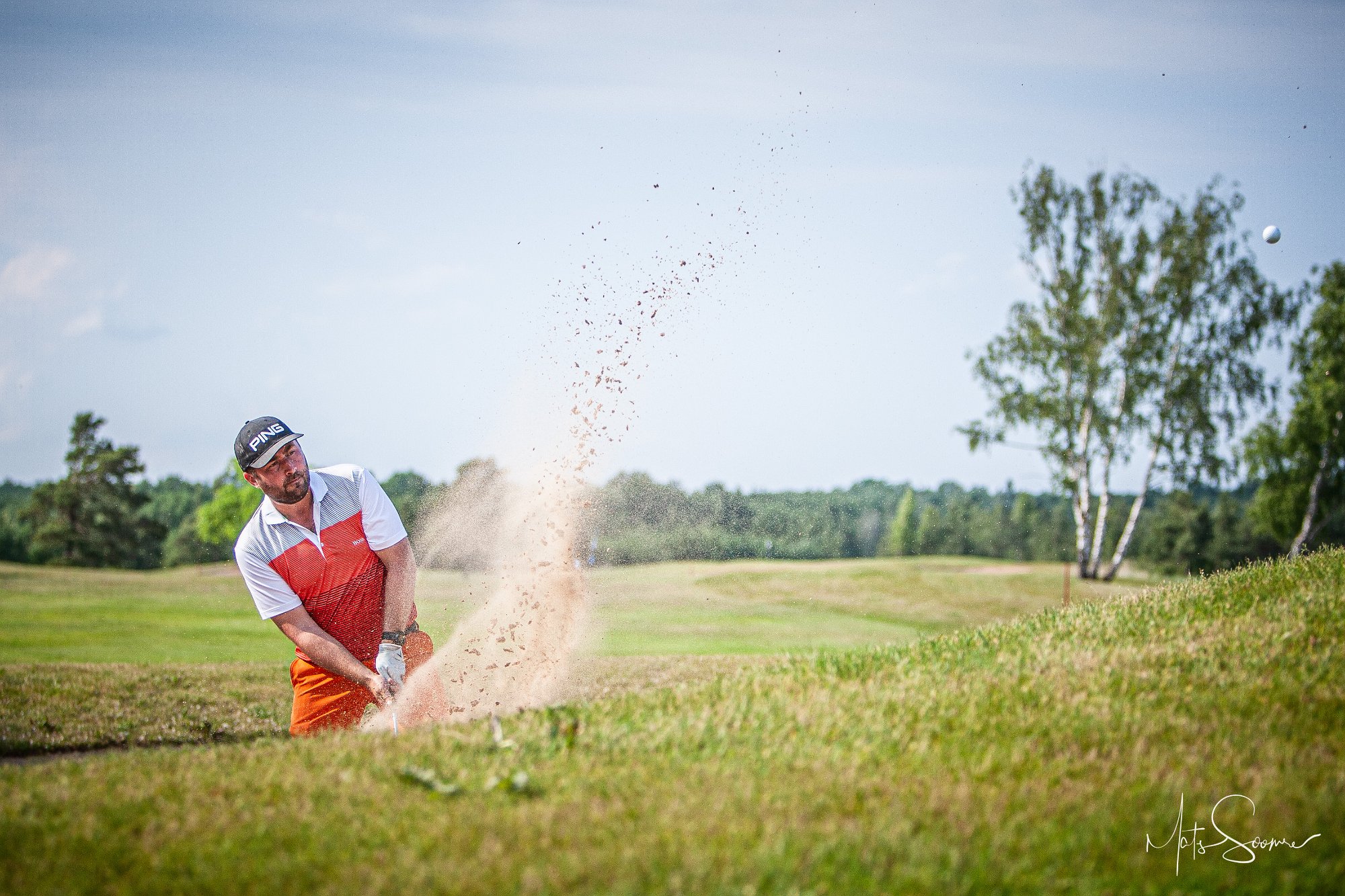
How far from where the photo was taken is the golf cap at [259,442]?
6.68m

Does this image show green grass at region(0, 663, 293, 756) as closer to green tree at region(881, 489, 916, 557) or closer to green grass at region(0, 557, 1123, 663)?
green grass at region(0, 557, 1123, 663)

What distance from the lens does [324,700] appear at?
23.7 ft

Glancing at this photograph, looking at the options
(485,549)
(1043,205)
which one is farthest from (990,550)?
(485,549)

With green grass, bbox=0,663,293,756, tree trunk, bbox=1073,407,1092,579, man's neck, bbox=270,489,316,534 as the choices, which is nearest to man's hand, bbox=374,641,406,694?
man's neck, bbox=270,489,316,534

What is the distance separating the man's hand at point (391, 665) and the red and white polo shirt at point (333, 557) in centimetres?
36

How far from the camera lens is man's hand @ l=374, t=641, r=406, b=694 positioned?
699 centimetres

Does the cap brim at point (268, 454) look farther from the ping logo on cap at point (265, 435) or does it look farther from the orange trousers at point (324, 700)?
the orange trousers at point (324, 700)

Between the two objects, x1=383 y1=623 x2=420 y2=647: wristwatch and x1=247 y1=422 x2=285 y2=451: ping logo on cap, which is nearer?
x1=247 y1=422 x2=285 y2=451: ping logo on cap

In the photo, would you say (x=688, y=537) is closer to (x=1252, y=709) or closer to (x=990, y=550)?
(x=1252, y=709)

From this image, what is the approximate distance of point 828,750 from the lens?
4688mm

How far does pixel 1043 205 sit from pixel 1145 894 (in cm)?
3377

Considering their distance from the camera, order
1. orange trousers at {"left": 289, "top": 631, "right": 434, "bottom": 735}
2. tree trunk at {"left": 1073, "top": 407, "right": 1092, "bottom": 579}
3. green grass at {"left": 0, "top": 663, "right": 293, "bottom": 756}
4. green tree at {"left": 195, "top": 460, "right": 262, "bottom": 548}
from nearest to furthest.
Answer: orange trousers at {"left": 289, "top": 631, "right": 434, "bottom": 735}
green grass at {"left": 0, "top": 663, "right": 293, "bottom": 756}
tree trunk at {"left": 1073, "top": 407, "right": 1092, "bottom": 579}
green tree at {"left": 195, "top": 460, "right": 262, "bottom": 548}

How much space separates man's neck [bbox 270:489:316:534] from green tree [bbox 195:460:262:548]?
142ft

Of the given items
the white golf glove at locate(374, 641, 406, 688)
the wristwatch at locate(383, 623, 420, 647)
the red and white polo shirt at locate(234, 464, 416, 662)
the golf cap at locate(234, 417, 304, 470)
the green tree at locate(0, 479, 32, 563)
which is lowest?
the green tree at locate(0, 479, 32, 563)
